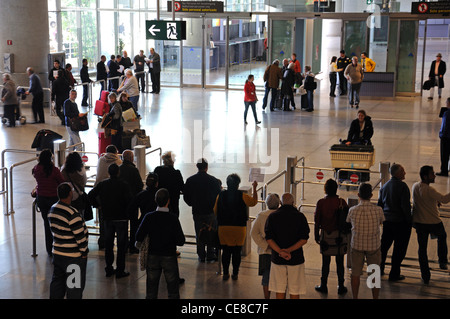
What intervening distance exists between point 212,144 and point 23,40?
31.3 feet

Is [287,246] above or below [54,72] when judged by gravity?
below

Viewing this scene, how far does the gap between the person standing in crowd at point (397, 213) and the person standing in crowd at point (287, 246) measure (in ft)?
5.53

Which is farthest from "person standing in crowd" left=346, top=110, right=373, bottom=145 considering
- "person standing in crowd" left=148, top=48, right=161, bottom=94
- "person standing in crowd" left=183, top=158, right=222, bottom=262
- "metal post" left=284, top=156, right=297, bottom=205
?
"person standing in crowd" left=148, top=48, right=161, bottom=94

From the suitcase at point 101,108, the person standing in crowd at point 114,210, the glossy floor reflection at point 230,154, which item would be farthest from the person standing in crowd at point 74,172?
the suitcase at point 101,108

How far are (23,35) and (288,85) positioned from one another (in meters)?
9.19

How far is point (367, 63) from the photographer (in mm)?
26094

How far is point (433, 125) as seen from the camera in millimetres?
20078

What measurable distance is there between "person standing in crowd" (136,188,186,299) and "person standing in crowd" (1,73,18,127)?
1305cm

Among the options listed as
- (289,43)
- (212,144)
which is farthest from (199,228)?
(289,43)

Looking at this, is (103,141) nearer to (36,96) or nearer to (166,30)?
(36,96)

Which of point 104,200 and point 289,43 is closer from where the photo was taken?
point 104,200

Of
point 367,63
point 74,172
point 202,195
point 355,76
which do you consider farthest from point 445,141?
point 367,63

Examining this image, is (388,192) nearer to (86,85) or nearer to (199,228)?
(199,228)

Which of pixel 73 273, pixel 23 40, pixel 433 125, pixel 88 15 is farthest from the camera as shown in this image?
pixel 88 15
